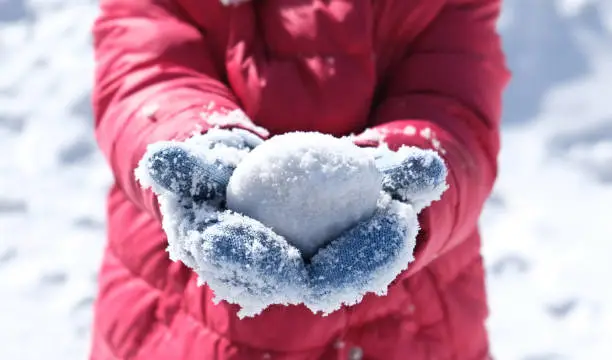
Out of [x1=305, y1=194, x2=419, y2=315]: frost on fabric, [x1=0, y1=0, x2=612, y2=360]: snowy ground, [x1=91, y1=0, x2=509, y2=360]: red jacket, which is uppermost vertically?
[x1=305, y1=194, x2=419, y2=315]: frost on fabric

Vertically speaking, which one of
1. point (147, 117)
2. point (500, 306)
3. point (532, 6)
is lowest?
point (500, 306)

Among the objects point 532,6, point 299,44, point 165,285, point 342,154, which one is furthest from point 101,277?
point 532,6

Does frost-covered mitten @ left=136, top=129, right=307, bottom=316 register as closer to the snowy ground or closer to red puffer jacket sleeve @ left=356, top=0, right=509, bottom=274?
red puffer jacket sleeve @ left=356, top=0, right=509, bottom=274

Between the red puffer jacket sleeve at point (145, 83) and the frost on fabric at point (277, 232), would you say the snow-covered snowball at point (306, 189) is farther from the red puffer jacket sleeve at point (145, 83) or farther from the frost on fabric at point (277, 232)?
the red puffer jacket sleeve at point (145, 83)

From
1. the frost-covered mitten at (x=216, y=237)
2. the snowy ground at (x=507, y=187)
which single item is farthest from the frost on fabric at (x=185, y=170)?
the snowy ground at (x=507, y=187)

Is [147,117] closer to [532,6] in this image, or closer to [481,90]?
[481,90]

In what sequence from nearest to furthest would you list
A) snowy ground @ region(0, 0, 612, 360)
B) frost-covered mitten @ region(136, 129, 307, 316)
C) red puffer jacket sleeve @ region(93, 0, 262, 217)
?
frost-covered mitten @ region(136, 129, 307, 316) < red puffer jacket sleeve @ region(93, 0, 262, 217) < snowy ground @ region(0, 0, 612, 360)

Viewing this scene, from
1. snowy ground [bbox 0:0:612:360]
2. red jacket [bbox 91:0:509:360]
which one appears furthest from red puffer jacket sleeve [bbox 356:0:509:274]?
snowy ground [bbox 0:0:612:360]
